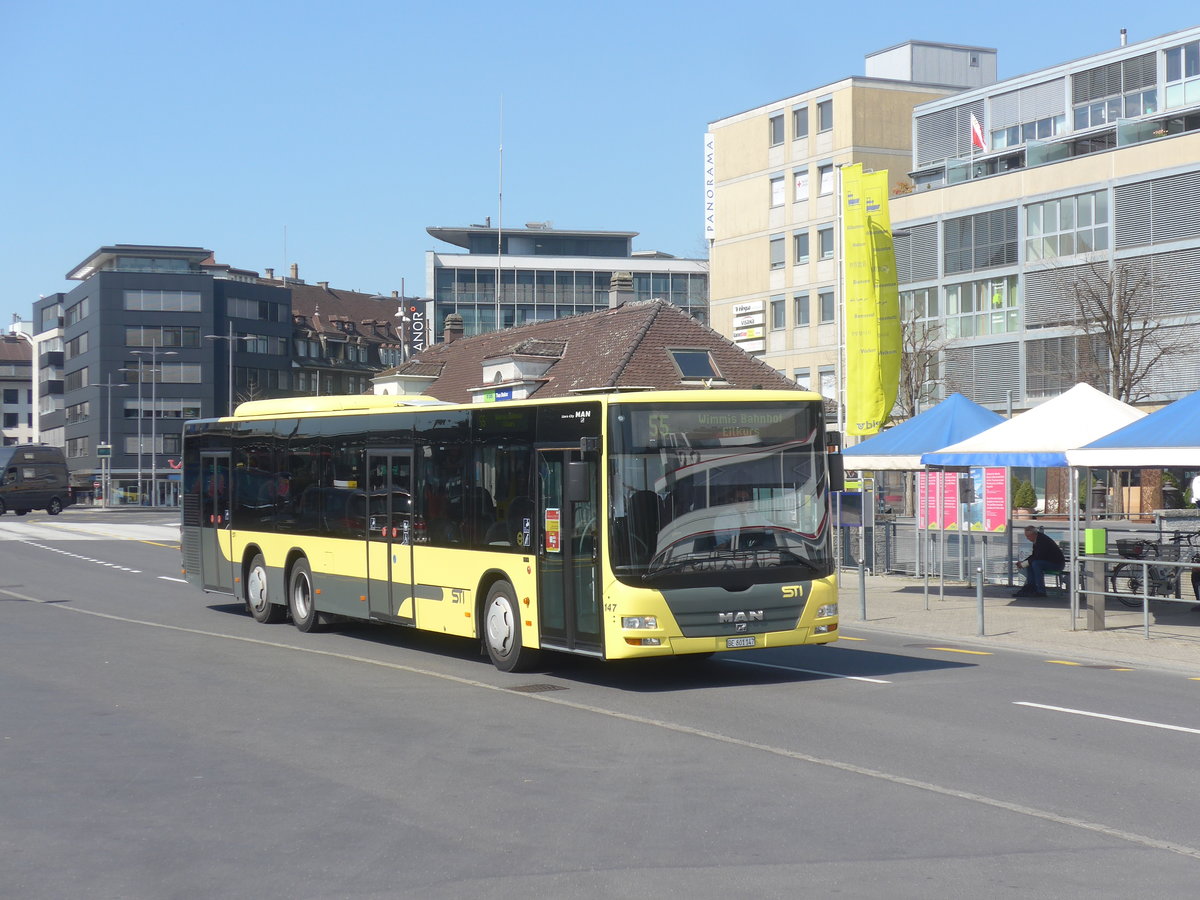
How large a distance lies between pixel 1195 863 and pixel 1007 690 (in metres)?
6.55

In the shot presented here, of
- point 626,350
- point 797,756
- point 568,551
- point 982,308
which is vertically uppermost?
point 982,308

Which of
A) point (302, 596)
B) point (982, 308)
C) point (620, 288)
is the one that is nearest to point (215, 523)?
point (302, 596)

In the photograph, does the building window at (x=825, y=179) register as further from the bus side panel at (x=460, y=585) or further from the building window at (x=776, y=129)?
the bus side panel at (x=460, y=585)

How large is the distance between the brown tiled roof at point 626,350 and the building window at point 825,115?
73.5 feet

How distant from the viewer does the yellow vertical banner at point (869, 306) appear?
27.2m

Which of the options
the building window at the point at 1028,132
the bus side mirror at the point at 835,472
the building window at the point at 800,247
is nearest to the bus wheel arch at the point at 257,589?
the bus side mirror at the point at 835,472

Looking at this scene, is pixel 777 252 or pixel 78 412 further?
pixel 78 412

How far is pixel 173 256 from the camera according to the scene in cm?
12181

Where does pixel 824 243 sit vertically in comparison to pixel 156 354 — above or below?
above

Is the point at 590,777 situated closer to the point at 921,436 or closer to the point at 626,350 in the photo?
the point at 921,436

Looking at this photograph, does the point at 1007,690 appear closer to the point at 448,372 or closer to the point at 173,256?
the point at 448,372

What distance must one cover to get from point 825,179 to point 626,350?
26.5m

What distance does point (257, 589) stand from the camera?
20828 mm

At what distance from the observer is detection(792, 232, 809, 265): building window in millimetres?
73688
